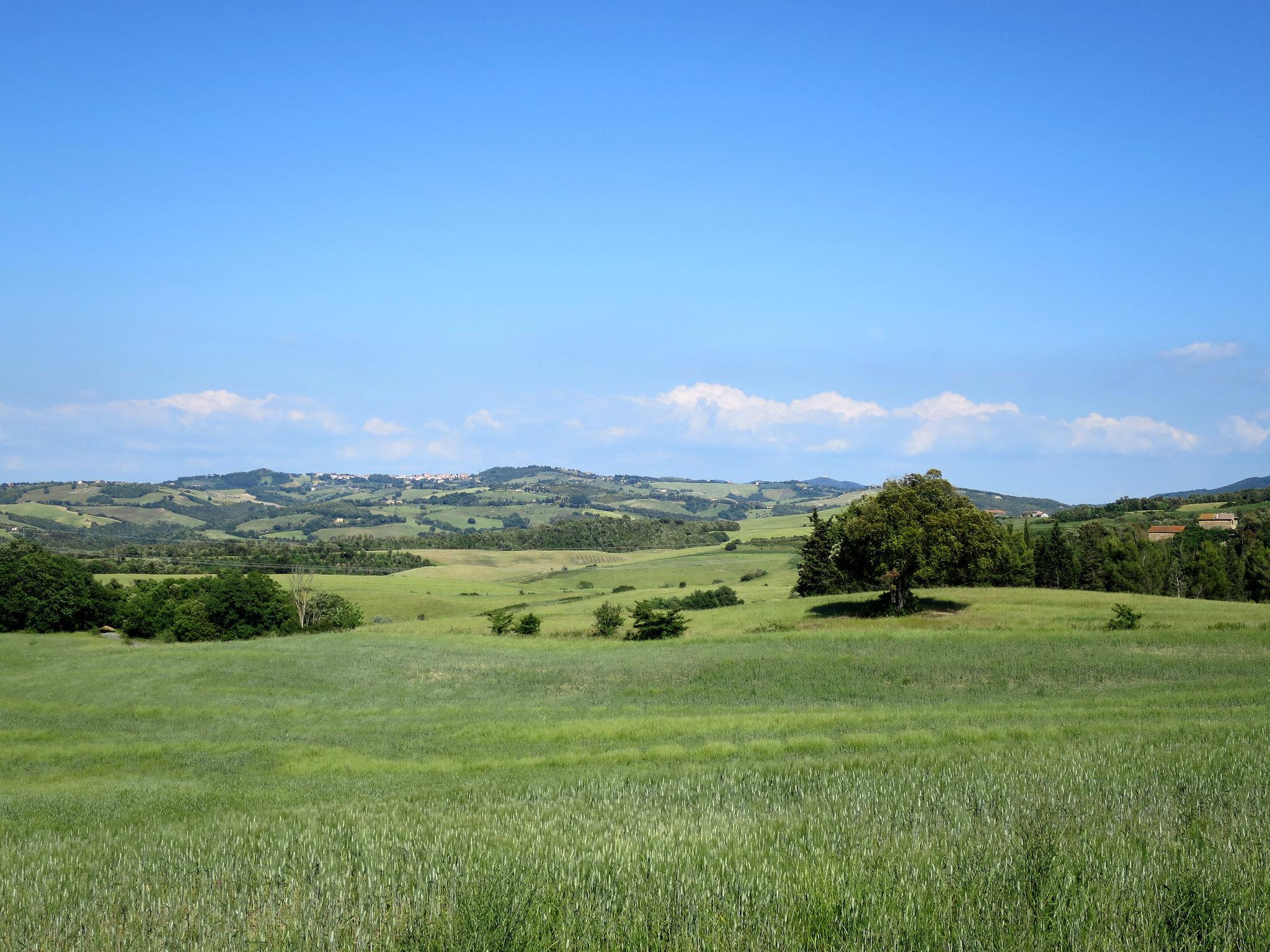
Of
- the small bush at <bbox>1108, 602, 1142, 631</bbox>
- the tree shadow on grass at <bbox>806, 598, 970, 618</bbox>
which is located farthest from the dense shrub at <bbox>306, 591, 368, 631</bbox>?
the small bush at <bbox>1108, 602, 1142, 631</bbox>

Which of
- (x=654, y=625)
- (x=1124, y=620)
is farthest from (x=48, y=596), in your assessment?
(x=1124, y=620)

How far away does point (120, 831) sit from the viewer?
11555mm

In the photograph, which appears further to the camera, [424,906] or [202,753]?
[202,753]

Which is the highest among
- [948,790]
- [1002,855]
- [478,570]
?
[1002,855]

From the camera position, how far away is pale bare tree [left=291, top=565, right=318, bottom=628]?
86.7 m

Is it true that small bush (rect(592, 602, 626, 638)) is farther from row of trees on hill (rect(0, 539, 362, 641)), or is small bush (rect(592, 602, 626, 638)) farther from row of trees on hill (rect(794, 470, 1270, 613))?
row of trees on hill (rect(0, 539, 362, 641))

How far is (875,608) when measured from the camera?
6025cm

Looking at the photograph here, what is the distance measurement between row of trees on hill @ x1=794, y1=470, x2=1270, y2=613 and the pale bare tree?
54.0m

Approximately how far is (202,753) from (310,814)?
16572 millimetres

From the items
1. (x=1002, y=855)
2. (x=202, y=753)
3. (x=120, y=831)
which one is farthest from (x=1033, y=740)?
(x=202, y=753)

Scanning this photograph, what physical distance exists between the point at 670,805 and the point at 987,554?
49810mm

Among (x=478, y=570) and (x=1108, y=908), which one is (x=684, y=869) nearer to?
(x=1108, y=908)

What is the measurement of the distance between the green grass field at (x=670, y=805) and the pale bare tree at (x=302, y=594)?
4679 centimetres

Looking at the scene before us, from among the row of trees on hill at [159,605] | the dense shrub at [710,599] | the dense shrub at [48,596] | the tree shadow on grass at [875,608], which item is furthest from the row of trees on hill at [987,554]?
the dense shrub at [48,596]
